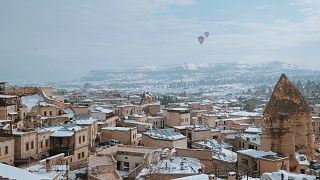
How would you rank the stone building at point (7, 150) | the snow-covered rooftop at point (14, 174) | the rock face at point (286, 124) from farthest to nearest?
the rock face at point (286, 124)
the stone building at point (7, 150)
the snow-covered rooftop at point (14, 174)

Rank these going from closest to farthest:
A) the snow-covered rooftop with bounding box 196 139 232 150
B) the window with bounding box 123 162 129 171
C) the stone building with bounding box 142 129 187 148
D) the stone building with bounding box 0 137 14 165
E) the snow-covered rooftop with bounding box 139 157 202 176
Result: the snow-covered rooftop with bounding box 139 157 202 176, the stone building with bounding box 0 137 14 165, the window with bounding box 123 162 129 171, the stone building with bounding box 142 129 187 148, the snow-covered rooftop with bounding box 196 139 232 150

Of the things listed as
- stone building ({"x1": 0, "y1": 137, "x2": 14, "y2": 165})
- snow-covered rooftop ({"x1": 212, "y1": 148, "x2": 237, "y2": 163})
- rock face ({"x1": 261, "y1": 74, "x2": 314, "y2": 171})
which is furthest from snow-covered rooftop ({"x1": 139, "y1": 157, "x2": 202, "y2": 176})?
stone building ({"x1": 0, "y1": 137, "x2": 14, "y2": 165})

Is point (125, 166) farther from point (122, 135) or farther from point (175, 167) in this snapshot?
point (175, 167)

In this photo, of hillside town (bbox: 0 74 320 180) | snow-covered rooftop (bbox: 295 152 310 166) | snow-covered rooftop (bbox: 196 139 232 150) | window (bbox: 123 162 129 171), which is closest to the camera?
hillside town (bbox: 0 74 320 180)

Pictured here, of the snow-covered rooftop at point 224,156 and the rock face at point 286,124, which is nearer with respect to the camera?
→ the rock face at point 286,124

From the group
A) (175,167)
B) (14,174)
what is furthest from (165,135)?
(14,174)

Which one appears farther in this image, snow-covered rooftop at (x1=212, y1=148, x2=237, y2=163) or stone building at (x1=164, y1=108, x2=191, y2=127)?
stone building at (x1=164, y1=108, x2=191, y2=127)

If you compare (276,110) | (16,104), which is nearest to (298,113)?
(276,110)

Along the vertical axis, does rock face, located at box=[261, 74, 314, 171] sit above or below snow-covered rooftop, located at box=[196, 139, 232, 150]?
above

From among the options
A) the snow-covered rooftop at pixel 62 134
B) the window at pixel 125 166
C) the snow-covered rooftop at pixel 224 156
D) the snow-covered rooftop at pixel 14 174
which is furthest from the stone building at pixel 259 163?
the snow-covered rooftop at pixel 14 174

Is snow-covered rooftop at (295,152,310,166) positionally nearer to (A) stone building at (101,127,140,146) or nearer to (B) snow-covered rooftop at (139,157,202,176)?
(B) snow-covered rooftop at (139,157,202,176)

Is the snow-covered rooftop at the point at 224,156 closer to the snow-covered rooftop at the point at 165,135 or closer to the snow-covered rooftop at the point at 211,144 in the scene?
the snow-covered rooftop at the point at 165,135
